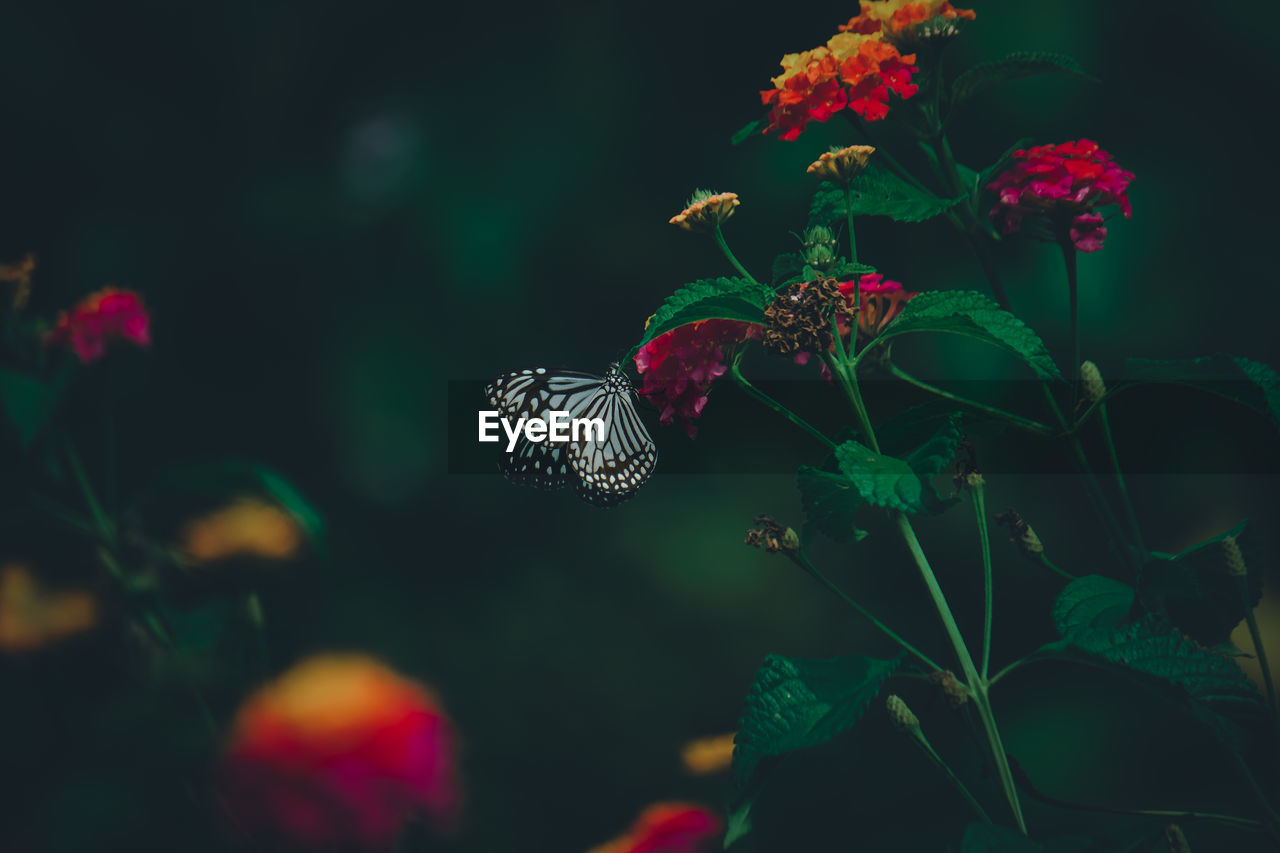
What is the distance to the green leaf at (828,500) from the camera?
952mm

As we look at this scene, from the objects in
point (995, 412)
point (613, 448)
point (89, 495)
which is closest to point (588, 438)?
point (613, 448)

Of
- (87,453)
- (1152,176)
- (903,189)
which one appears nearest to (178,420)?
(87,453)

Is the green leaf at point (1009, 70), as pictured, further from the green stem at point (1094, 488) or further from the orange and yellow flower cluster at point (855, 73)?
the green stem at point (1094, 488)

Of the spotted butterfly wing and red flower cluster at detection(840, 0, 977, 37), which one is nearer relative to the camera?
red flower cluster at detection(840, 0, 977, 37)

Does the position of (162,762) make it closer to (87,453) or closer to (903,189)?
(87,453)

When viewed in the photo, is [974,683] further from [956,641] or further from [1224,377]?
[1224,377]

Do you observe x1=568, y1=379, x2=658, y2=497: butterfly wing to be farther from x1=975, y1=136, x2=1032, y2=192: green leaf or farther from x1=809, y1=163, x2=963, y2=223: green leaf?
x1=975, y1=136, x2=1032, y2=192: green leaf

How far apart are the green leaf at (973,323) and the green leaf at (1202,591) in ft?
0.92

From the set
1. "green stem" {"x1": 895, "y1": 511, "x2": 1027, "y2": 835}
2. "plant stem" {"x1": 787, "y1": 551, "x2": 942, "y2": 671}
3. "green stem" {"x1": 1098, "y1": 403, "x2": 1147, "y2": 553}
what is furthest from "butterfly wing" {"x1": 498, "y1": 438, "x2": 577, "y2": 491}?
"green stem" {"x1": 1098, "y1": 403, "x2": 1147, "y2": 553}

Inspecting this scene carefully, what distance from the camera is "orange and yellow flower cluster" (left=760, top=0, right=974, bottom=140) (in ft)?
2.98

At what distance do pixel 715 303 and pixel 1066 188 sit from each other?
1.41 feet

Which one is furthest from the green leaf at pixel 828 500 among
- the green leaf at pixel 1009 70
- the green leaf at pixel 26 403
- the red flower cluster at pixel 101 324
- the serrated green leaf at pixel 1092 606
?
Answer: the green leaf at pixel 26 403

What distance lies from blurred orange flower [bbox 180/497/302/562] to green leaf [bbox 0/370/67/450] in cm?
25

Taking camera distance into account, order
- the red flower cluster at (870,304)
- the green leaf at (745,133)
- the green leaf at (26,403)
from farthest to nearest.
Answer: the green leaf at (26,403)
the green leaf at (745,133)
the red flower cluster at (870,304)
